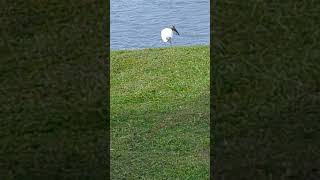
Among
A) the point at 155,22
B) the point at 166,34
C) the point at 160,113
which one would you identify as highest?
the point at 160,113

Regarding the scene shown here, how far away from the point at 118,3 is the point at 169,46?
4.41 feet

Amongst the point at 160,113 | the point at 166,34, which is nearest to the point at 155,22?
the point at 166,34

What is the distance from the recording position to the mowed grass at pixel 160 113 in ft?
10.8

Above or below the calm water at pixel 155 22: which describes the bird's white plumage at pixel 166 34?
above

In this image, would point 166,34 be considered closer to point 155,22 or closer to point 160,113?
point 155,22

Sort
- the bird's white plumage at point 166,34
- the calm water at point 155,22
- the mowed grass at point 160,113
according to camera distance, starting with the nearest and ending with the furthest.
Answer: the mowed grass at point 160,113 < the bird's white plumage at point 166,34 < the calm water at point 155,22

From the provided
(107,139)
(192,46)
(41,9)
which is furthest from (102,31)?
(192,46)

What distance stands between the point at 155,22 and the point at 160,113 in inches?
103

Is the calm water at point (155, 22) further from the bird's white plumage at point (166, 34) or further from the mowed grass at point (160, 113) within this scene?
the mowed grass at point (160, 113)

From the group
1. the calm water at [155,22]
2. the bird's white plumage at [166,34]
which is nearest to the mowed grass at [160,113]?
the bird's white plumage at [166,34]

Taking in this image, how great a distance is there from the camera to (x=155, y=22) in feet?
21.6

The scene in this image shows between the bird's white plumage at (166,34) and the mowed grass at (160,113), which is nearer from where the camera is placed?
the mowed grass at (160,113)

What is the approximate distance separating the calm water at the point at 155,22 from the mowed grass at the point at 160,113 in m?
0.53

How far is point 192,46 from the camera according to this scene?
19.4 feet
